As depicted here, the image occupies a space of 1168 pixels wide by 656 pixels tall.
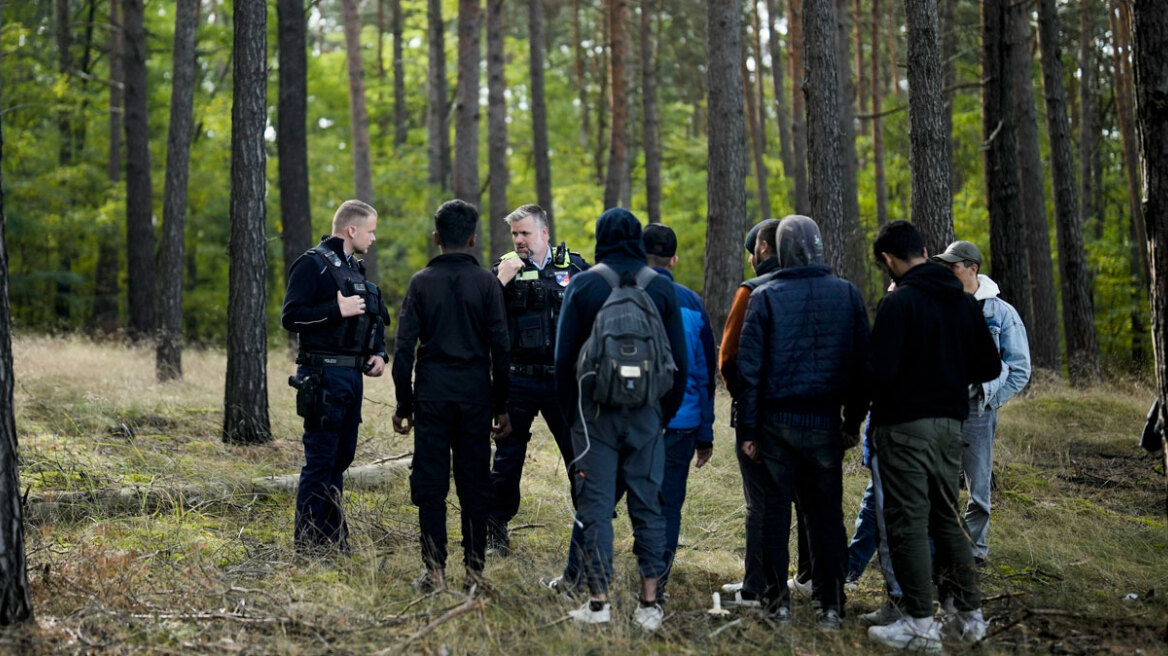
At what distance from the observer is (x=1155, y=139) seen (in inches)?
206

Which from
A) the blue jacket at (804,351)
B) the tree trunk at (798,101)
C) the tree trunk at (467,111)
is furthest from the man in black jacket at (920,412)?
the tree trunk at (798,101)

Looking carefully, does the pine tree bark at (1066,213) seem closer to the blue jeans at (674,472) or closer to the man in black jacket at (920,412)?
the man in black jacket at (920,412)

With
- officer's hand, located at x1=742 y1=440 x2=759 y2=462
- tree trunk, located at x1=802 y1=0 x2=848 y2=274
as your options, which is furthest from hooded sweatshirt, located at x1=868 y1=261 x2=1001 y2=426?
tree trunk, located at x1=802 y1=0 x2=848 y2=274

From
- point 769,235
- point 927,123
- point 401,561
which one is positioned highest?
point 927,123

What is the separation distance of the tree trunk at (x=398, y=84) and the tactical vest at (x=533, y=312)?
24.3 meters

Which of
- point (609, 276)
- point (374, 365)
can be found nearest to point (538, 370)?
point (374, 365)

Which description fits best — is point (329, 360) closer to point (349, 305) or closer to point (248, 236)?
point (349, 305)

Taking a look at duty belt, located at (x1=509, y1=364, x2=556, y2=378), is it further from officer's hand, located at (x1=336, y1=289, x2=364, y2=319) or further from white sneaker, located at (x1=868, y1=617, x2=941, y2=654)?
white sneaker, located at (x1=868, y1=617, x2=941, y2=654)

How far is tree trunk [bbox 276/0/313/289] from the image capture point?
13.9 meters

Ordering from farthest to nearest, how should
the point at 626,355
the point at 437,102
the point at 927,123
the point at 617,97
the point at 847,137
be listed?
the point at 437,102 → the point at 617,97 → the point at 847,137 → the point at 927,123 → the point at 626,355

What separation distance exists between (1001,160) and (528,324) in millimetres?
8667

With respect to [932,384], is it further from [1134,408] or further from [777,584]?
[1134,408]

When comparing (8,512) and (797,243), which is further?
(797,243)

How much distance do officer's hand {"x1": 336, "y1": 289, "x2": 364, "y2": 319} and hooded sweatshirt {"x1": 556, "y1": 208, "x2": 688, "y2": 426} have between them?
5.23 ft
